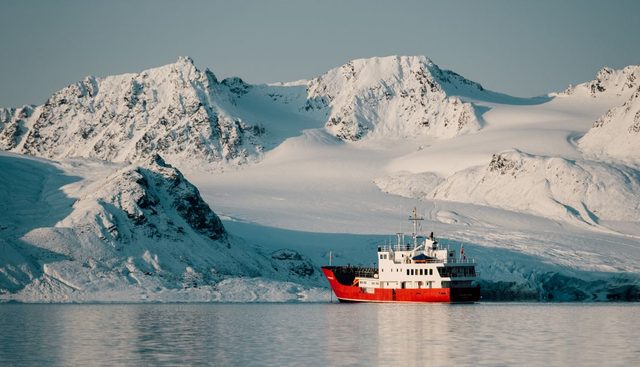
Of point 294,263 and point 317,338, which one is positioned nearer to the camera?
point 317,338

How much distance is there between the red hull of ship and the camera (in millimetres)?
130750

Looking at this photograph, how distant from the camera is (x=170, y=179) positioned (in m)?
165

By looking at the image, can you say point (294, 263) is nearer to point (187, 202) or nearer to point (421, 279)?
point (187, 202)

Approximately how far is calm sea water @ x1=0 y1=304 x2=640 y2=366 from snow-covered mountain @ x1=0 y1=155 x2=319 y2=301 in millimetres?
26043

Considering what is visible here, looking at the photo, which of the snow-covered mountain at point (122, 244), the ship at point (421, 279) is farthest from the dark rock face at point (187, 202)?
the ship at point (421, 279)

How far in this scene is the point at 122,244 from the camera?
480 ft

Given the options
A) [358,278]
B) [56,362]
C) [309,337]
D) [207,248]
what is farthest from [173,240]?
[56,362]

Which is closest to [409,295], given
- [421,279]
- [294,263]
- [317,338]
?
[421,279]

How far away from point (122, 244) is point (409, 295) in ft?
133

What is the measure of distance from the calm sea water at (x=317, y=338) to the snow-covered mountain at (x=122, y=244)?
85.4ft

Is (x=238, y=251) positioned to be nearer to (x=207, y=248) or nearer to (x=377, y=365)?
(x=207, y=248)

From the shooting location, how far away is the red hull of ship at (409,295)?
130750mm

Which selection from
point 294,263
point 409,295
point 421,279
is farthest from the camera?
point 294,263

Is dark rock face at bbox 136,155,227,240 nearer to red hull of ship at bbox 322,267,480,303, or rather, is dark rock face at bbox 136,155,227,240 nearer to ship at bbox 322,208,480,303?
red hull of ship at bbox 322,267,480,303
